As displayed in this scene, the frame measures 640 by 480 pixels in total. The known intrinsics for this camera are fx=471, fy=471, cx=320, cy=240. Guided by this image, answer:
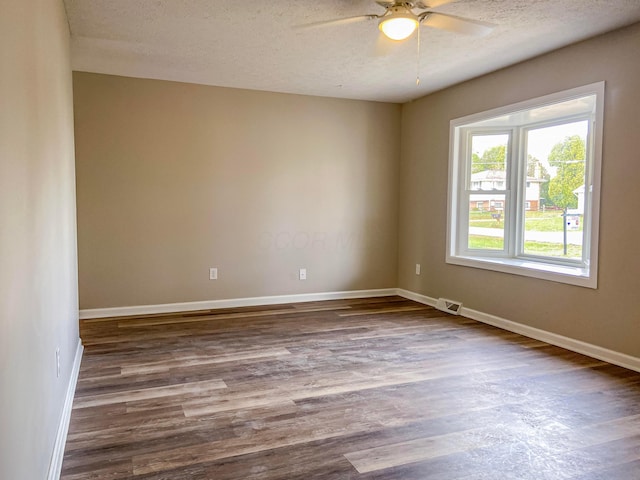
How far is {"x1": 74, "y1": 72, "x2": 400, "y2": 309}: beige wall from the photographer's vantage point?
4.75m

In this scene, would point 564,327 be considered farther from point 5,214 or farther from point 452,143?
point 5,214

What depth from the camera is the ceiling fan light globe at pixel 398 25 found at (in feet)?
9.07

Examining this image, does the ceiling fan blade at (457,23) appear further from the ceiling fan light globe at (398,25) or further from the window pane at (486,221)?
the window pane at (486,221)

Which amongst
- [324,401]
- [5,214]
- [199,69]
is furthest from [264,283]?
[5,214]

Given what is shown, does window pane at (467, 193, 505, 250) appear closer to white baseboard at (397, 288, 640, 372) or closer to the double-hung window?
the double-hung window

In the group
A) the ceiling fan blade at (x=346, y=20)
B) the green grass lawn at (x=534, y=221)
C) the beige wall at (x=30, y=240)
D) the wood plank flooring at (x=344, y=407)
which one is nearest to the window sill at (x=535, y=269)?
the green grass lawn at (x=534, y=221)

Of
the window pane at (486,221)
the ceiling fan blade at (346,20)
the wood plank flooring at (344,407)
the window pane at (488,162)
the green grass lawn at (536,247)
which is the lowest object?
the wood plank flooring at (344,407)

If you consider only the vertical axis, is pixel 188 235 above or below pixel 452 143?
below

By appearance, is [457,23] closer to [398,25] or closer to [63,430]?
[398,25]

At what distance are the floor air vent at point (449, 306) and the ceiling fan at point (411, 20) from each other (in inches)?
117

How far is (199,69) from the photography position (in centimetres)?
449

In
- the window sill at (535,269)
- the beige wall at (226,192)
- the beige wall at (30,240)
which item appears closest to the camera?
the beige wall at (30,240)

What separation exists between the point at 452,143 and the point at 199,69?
2.73m

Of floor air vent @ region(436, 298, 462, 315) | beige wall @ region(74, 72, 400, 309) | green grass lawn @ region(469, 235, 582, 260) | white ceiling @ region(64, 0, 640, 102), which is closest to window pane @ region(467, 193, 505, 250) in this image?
green grass lawn @ region(469, 235, 582, 260)
